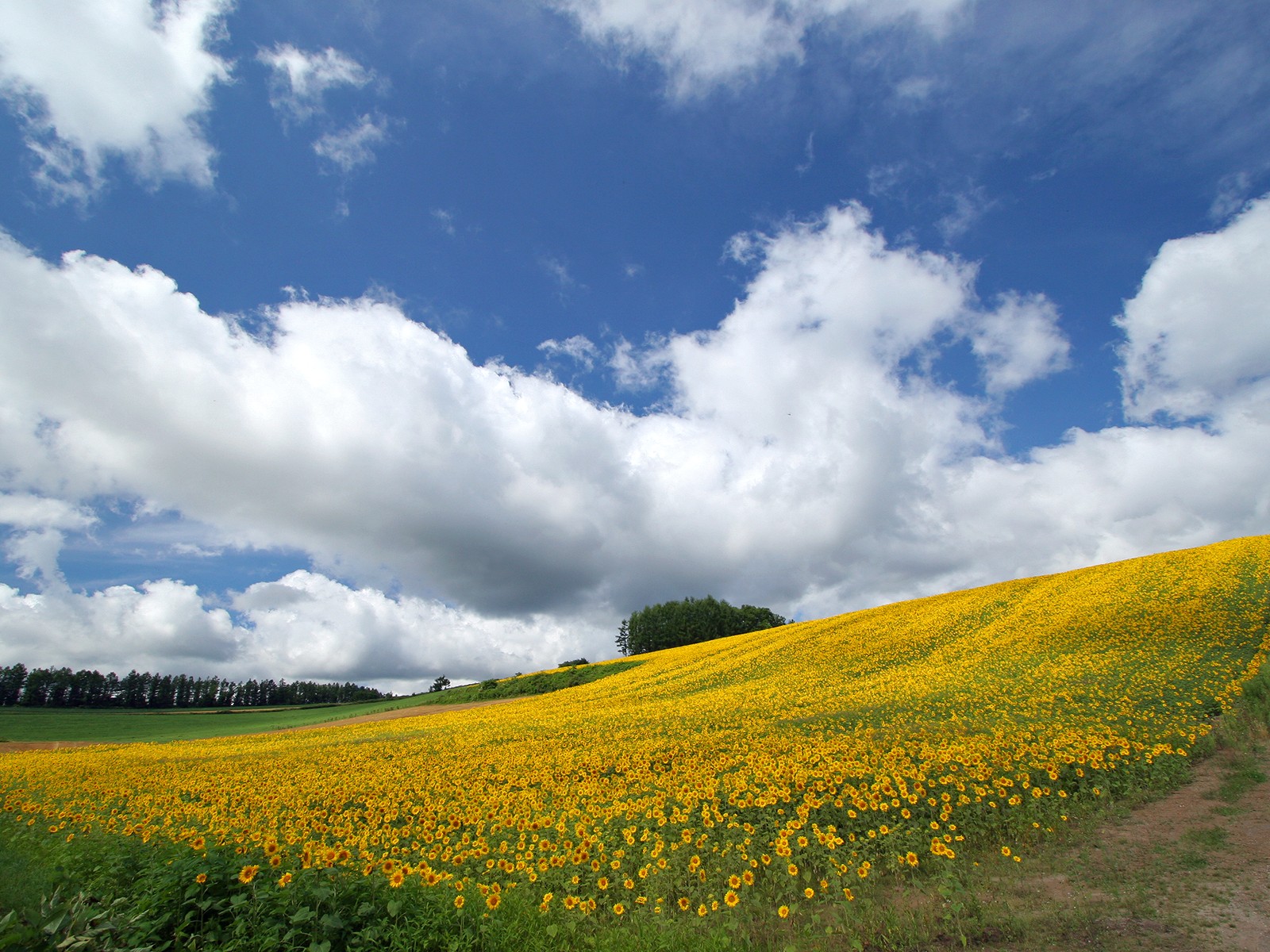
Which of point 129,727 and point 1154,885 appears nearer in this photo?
point 1154,885

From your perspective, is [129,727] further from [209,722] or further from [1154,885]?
[1154,885]

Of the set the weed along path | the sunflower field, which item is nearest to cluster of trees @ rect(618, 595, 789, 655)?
the sunflower field

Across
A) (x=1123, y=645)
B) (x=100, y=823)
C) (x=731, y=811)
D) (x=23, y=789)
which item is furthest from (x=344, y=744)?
(x=1123, y=645)

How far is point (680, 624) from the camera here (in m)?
104

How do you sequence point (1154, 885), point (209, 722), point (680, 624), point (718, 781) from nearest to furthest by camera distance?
point (1154, 885)
point (718, 781)
point (209, 722)
point (680, 624)

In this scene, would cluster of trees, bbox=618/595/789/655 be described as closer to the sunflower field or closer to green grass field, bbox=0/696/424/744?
green grass field, bbox=0/696/424/744

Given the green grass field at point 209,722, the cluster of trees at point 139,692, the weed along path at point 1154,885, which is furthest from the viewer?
the cluster of trees at point 139,692

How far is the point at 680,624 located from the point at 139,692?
95.4m

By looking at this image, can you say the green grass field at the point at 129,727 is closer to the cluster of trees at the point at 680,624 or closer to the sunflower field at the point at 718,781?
the sunflower field at the point at 718,781

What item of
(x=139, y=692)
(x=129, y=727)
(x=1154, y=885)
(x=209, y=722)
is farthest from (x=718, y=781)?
(x=139, y=692)

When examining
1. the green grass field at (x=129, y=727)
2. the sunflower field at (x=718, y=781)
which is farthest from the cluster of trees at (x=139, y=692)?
the sunflower field at (x=718, y=781)

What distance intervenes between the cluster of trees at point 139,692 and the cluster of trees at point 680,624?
69796 mm

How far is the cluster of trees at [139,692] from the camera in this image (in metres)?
97.1

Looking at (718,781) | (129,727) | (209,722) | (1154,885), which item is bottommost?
(209,722)
